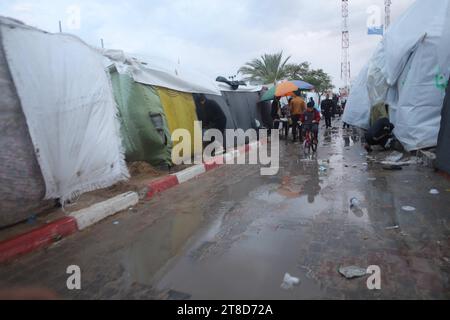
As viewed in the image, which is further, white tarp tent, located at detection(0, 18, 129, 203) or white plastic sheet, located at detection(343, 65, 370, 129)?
white plastic sheet, located at detection(343, 65, 370, 129)

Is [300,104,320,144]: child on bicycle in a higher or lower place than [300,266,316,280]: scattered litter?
higher

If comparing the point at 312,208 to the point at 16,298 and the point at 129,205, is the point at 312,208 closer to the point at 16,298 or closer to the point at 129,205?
the point at 129,205

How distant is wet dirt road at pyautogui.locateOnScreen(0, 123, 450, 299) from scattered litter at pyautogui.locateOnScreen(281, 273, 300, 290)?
0.05 metres

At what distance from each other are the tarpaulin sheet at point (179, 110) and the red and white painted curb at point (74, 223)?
5.56 feet

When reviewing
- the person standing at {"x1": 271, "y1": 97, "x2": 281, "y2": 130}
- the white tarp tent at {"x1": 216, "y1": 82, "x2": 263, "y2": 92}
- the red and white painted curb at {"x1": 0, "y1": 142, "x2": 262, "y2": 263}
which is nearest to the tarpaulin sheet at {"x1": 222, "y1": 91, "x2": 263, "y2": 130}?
the white tarp tent at {"x1": 216, "y1": 82, "x2": 263, "y2": 92}

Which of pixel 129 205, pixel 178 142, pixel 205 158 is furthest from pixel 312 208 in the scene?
pixel 205 158

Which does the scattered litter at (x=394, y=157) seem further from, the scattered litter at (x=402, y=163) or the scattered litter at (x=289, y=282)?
the scattered litter at (x=289, y=282)

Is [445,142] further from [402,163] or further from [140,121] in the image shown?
[140,121]

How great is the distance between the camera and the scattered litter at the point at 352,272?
9.95 feet

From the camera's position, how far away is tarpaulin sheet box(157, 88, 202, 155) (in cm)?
837

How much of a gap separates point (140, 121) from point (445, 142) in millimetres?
6308

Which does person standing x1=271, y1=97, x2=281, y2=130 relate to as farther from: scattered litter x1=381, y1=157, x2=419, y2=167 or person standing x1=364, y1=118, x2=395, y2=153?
scattered litter x1=381, y1=157, x2=419, y2=167

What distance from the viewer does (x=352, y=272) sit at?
3.09 m
